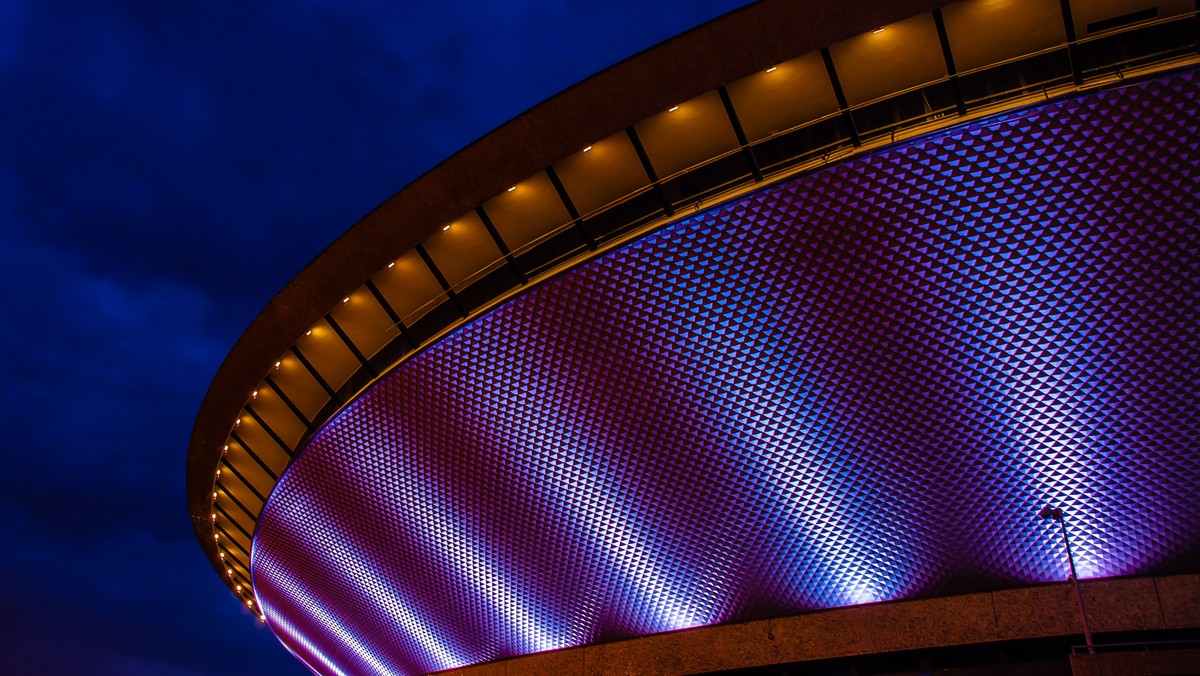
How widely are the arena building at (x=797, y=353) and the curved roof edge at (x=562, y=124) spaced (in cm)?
5

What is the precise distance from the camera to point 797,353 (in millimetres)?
13250

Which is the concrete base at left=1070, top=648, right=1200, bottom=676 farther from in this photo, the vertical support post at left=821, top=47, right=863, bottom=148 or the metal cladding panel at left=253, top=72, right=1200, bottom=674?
the vertical support post at left=821, top=47, right=863, bottom=148

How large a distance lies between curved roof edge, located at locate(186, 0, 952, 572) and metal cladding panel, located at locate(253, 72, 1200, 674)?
2.02 meters

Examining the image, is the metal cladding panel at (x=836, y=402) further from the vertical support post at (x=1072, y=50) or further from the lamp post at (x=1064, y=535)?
the vertical support post at (x=1072, y=50)

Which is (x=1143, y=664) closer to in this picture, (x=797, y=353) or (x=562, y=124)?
(x=797, y=353)

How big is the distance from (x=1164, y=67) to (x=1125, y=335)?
4.16 meters

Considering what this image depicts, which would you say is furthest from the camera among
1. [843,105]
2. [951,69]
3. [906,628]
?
[906,628]

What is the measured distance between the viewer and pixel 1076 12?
10828 millimetres

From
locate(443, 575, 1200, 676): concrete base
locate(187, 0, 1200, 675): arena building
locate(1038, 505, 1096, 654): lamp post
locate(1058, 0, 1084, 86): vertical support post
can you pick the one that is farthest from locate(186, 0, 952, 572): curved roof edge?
locate(443, 575, 1200, 676): concrete base

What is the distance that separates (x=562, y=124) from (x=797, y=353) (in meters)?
5.77

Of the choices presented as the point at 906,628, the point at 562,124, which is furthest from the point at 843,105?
the point at 906,628

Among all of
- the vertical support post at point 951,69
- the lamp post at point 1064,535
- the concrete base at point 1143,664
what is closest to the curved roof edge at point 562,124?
the vertical support post at point 951,69

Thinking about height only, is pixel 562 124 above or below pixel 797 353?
above

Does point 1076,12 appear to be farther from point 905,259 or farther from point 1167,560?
point 1167,560
